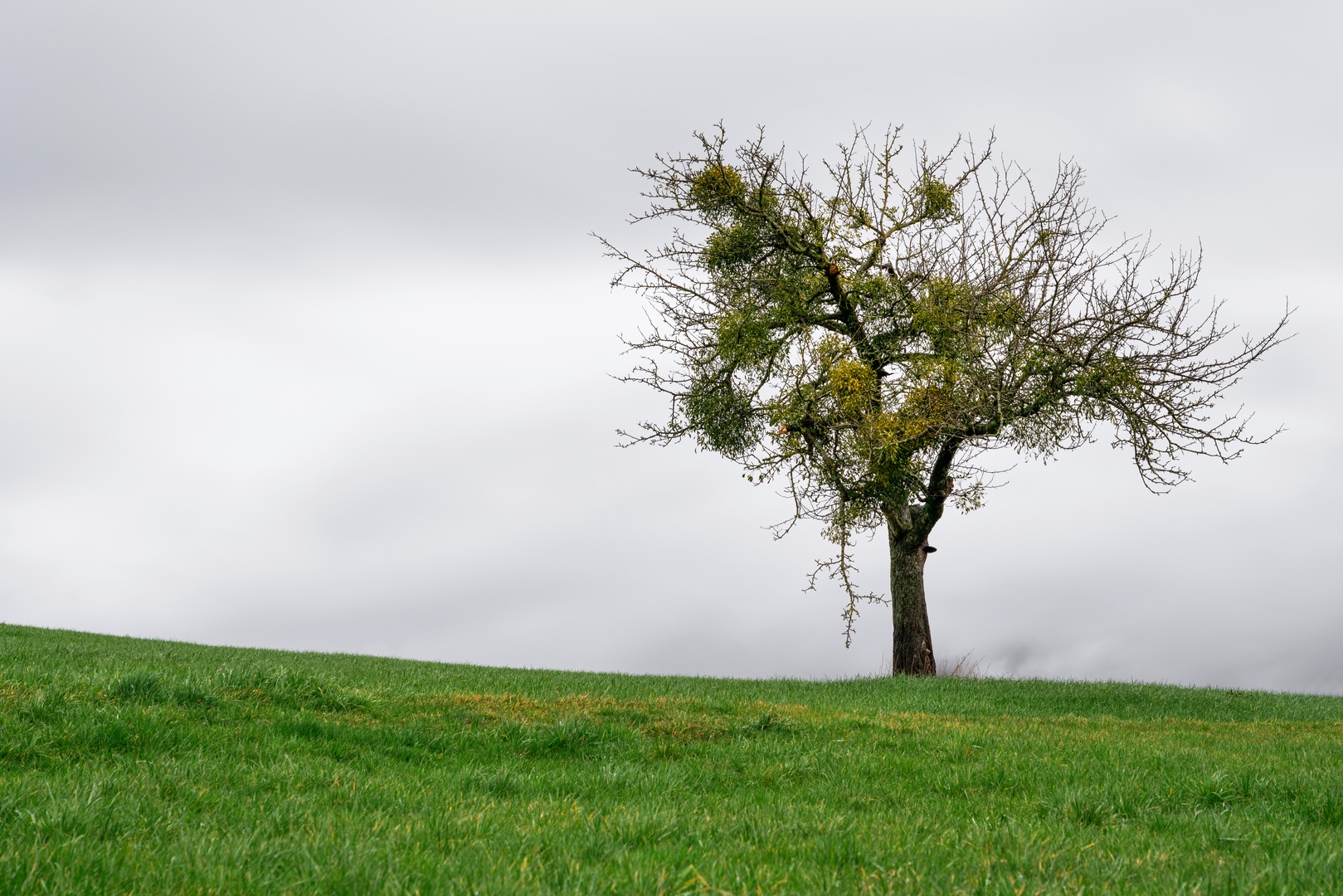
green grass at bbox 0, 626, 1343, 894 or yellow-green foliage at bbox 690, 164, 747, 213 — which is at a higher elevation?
yellow-green foliage at bbox 690, 164, 747, 213

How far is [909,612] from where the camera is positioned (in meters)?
21.2

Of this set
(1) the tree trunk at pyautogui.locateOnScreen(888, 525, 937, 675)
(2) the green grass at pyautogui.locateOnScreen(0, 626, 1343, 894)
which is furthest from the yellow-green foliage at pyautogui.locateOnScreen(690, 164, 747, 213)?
(2) the green grass at pyautogui.locateOnScreen(0, 626, 1343, 894)

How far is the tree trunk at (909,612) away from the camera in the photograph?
2109 centimetres

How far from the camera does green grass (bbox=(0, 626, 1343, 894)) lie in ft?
15.1

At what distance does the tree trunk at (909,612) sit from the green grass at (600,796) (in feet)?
27.1

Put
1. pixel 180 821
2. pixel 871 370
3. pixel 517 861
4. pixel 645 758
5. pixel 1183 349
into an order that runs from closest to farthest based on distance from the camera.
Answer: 1. pixel 517 861
2. pixel 180 821
3. pixel 645 758
4. pixel 1183 349
5. pixel 871 370

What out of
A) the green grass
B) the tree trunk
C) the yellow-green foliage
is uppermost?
the yellow-green foliage

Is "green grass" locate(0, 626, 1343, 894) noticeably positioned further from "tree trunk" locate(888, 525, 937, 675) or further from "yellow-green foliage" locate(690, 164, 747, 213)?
"yellow-green foliage" locate(690, 164, 747, 213)

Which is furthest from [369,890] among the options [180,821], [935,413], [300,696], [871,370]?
[871,370]

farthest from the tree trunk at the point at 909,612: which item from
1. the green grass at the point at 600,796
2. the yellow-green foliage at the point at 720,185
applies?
the yellow-green foliage at the point at 720,185

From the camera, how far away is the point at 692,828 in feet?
18.2

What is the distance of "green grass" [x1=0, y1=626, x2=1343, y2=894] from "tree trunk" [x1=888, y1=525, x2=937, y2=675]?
8.25m

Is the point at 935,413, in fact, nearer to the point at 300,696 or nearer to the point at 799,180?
the point at 799,180

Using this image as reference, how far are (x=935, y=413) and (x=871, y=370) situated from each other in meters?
2.31
